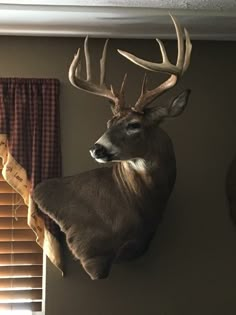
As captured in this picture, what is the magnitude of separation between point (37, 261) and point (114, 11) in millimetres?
1256

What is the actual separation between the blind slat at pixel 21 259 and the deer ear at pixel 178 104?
38.8 inches

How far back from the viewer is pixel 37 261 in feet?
8.04

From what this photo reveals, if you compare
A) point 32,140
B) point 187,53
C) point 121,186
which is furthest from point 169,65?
point 32,140

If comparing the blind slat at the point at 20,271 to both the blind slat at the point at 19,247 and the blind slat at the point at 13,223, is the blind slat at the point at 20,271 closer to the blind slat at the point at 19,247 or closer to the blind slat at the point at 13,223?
the blind slat at the point at 19,247

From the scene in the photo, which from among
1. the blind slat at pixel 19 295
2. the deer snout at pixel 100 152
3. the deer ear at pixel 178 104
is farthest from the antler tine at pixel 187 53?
the blind slat at pixel 19 295

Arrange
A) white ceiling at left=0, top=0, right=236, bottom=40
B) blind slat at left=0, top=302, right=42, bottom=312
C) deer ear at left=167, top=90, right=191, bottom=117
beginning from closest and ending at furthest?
deer ear at left=167, top=90, right=191, bottom=117 < white ceiling at left=0, top=0, right=236, bottom=40 < blind slat at left=0, top=302, right=42, bottom=312

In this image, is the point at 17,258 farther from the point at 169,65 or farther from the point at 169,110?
the point at 169,65

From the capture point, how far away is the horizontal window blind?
95.0 inches

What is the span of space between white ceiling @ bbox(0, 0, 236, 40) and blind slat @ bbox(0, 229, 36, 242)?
979 mm

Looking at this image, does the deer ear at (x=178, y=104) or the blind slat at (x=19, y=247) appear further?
the blind slat at (x=19, y=247)

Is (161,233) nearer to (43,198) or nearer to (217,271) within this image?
(217,271)

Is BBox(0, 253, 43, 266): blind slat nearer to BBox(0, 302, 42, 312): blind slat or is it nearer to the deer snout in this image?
BBox(0, 302, 42, 312): blind slat

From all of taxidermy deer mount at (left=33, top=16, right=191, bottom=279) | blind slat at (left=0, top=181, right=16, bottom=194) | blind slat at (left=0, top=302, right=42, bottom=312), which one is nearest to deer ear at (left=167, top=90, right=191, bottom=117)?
taxidermy deer mount at (left=33, top=16, right=191, bottom=279)

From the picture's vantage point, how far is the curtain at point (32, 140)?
2303 mm
